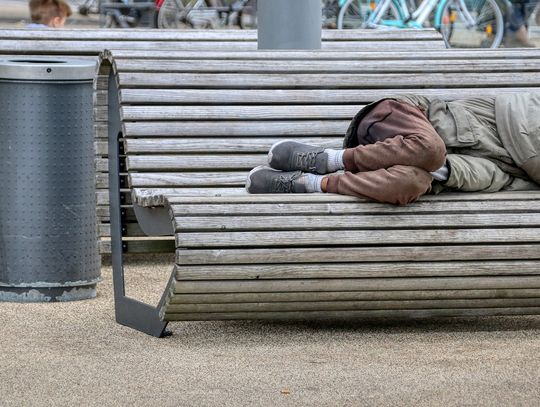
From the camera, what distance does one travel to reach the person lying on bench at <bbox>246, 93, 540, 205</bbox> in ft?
16.4

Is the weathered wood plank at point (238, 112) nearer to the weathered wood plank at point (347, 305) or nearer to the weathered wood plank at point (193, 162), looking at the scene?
the weathered wood plank at point (193, 162)

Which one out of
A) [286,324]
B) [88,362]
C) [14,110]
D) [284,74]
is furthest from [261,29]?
[88,362]

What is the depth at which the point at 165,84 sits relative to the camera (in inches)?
221

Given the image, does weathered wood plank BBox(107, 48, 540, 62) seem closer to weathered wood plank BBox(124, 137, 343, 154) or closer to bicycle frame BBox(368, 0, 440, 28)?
weathered wood plank BBox(124, 137, 343, 154)

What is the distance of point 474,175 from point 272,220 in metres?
0.85

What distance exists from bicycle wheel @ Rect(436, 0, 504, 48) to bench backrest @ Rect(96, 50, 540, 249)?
10.2m

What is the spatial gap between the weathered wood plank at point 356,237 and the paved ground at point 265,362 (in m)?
0.39

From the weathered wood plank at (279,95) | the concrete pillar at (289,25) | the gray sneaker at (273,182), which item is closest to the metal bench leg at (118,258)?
the weathered wood plank at (279,95)

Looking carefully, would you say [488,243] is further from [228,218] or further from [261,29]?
[261,29]

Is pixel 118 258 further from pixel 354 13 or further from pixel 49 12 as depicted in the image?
pixel 354 13

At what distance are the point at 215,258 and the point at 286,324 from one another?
70 centimetres

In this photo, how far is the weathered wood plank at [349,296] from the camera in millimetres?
4887

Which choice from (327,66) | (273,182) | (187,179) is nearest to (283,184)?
(273,182)

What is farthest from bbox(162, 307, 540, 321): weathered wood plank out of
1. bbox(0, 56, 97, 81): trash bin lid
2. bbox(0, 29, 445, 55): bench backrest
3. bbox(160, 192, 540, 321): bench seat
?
bbox(0, 29, 445, 55): bench backrest
